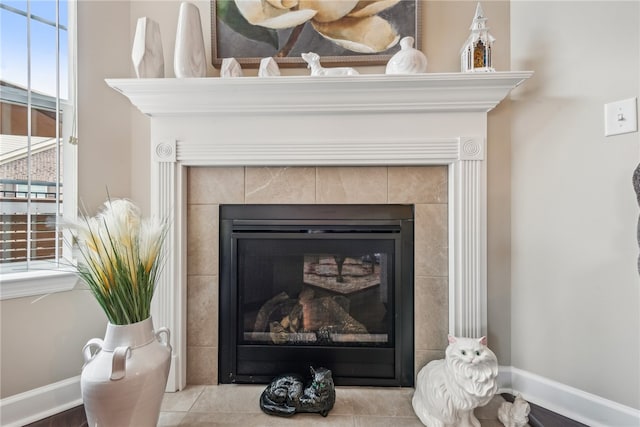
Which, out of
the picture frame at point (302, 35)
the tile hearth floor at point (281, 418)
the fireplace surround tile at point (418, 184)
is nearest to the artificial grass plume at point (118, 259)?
the tile hearth floor at point (281, 418)

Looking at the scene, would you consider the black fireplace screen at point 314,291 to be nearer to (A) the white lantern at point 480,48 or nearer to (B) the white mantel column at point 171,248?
(B) the white mantel column at point 171,248

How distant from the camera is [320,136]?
4.79 ft

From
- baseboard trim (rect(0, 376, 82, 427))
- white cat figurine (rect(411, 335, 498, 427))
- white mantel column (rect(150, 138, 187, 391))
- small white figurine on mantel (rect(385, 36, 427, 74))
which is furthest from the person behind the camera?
white mantel column (rect(150, 138, 187, 391))

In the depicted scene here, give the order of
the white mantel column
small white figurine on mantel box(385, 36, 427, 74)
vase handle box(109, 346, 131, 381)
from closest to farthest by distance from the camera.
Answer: vase handle box(109, 346, 131, 381), small white figurine on mantel box(385, 36, 427, 74), the white mantel column

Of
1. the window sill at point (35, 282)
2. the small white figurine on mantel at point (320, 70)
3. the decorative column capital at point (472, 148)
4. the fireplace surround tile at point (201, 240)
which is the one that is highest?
the small white figurine on mantel at point (320, 70)

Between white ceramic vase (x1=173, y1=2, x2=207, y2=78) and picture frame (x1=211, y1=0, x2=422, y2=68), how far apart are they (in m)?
0.13

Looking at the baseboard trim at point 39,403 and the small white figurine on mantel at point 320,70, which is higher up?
the small white figurine on mantel at point 320,70

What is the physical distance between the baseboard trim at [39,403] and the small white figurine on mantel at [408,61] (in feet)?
6.61

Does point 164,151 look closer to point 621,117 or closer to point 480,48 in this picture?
point 480,48

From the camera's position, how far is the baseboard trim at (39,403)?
4.05 ft

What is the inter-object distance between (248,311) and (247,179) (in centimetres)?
67

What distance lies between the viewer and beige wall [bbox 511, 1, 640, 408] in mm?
1178

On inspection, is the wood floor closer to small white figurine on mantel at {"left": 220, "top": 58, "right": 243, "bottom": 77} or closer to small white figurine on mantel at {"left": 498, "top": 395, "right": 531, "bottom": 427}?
small white figurine on mantel at {"left": 498, "top": 395, "right": 531, "bottom": 427}

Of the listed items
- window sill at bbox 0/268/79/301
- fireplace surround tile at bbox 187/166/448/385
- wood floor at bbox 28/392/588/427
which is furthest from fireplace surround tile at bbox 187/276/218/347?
window sill at bbox 0/268/79/301
